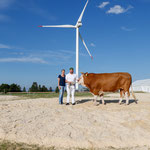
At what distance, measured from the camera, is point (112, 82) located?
9.58 m

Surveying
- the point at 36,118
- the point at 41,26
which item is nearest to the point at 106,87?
the point at 36,118

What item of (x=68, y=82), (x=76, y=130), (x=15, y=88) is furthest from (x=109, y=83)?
(x=15, y=88)

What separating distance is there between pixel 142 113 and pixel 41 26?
21110 mm

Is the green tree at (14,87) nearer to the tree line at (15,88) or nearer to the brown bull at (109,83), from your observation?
the tree line at (15,88)

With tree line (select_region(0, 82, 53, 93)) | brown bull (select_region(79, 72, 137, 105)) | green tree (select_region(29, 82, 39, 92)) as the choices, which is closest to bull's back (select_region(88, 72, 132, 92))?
brown bull (select_region(79, 72, 137, 105))

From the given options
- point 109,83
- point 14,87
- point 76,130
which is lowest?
point 76,130

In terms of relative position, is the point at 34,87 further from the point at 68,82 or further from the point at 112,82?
the point at 112,82

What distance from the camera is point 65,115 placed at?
6.68 meters

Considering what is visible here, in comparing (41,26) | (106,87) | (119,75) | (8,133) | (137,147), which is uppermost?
(41,26)

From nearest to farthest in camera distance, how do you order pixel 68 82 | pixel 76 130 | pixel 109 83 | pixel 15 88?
pixel 76 130, pixel 109 83, pixel 68 82, pixel 15 88

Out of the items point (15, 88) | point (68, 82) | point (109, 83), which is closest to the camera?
point (109, 83)

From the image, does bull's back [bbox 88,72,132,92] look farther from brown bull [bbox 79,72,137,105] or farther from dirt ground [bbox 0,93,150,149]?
dirt ground [bbox 0,93,150,149]

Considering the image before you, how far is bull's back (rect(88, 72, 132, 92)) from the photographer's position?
959cm

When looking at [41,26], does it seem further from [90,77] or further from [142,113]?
[142,113]
